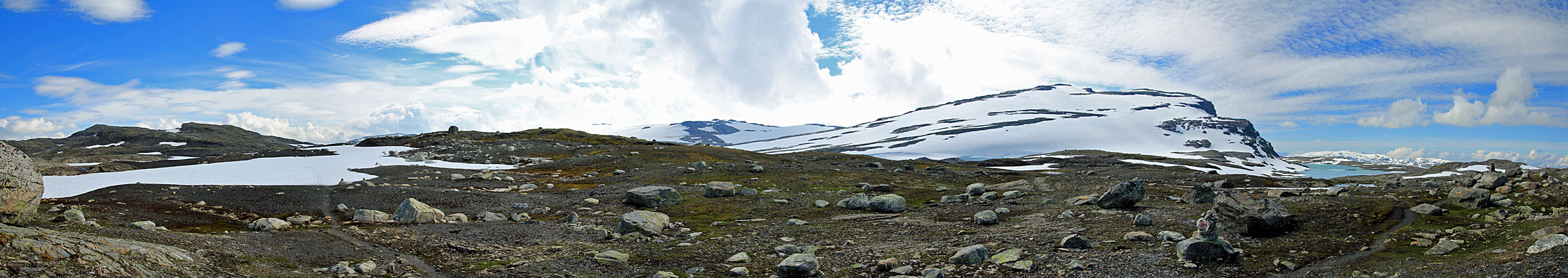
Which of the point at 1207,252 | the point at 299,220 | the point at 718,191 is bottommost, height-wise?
the point at 1207,252

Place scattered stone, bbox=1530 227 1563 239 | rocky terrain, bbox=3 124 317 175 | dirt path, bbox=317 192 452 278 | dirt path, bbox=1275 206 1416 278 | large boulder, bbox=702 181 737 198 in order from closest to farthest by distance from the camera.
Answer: dirt path, bbox=1275 206 1416 278
scattered stone, bbox=1530 227 1563 239
dirt path, bbox=317 192 452 278
large boulder, bbox=702 181 737 198
rocky terrain, bbox=3 124 317 175

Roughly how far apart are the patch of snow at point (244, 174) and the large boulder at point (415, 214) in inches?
718

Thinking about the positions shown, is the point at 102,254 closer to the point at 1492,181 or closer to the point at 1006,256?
the point at 1006,256

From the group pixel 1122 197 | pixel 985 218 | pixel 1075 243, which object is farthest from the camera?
pixel 1122 197

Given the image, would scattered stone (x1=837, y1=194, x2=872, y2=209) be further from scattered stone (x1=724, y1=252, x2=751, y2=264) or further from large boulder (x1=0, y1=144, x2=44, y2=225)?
large boulder (x1=0, y1=144, x2=44, y2=225)

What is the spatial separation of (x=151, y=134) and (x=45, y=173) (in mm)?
152093

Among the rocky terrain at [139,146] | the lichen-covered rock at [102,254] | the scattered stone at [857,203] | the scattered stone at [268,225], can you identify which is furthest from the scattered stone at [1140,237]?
the rocky terrain at [139,146]

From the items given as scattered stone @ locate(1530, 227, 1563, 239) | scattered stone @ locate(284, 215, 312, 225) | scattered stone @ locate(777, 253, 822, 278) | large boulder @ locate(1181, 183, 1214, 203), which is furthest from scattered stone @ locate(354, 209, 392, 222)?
scattered stone @ locate(1530, 227, 1563, 239)

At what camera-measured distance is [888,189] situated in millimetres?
43625

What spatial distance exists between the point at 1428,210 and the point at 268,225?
4296 cm

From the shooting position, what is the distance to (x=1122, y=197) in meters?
27.6

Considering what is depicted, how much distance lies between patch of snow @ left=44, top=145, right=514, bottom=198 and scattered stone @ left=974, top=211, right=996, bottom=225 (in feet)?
140

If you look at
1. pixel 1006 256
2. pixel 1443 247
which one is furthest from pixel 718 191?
pixel 1443 247

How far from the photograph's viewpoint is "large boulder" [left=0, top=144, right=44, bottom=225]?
19062mm
